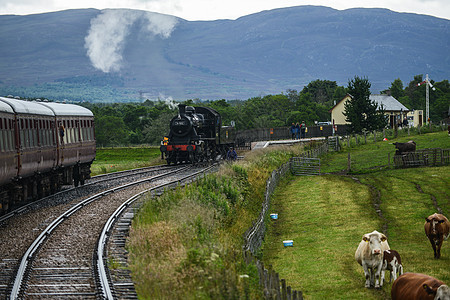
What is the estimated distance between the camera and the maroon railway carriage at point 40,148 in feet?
67.5

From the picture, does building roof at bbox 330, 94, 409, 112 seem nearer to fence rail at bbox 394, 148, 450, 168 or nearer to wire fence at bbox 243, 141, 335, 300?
fence rail at bbox 394, 148, 450, 168

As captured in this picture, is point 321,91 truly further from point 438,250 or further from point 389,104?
point 438,250

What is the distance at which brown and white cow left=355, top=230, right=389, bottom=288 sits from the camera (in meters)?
14.3

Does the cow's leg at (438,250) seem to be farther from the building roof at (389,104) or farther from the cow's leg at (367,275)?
the building roof at (389,104)

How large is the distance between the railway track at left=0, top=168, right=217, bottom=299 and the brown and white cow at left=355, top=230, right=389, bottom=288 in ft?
18.3

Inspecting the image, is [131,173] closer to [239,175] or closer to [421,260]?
[239,175]

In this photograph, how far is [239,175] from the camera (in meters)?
30.3

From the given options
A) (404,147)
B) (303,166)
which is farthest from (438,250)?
(404,147)

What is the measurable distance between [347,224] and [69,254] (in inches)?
469

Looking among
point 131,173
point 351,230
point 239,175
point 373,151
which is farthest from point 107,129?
point 351,230

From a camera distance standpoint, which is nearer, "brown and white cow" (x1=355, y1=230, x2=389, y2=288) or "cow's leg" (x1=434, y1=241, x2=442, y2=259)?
"brown and white cow" (x1=355, y1=230, x2=389, y2=288)

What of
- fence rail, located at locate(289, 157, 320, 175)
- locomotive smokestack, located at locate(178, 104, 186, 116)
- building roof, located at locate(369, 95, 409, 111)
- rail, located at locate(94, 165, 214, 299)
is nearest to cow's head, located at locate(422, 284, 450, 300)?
rail, located at locate(94, 165, 214, 299)

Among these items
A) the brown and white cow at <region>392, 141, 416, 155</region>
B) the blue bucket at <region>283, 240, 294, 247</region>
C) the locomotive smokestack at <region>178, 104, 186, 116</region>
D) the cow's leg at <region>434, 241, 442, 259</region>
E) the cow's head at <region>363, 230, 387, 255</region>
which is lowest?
the blue bucket at <region>283, 240, 294, 247</region>

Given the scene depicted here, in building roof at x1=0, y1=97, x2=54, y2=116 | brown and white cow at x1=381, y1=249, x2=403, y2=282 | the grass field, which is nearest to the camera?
brown and white cow at x1=381, y1=249, x2=403, y2=282
